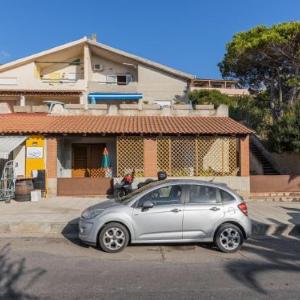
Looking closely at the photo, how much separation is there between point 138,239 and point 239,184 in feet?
33.2

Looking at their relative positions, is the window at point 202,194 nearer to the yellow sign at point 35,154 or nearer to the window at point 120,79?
the yellow sign at point 35,154

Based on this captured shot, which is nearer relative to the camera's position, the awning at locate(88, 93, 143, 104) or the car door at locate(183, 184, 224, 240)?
the car door at locate(183, 184, 224, 240)

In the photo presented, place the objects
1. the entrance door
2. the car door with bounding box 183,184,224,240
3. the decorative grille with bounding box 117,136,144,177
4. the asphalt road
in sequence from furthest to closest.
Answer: the entrance door, the decorative grille with bounding box 117,136,144,177, the car door with bounding box 183,184,224,240, the asphalt road

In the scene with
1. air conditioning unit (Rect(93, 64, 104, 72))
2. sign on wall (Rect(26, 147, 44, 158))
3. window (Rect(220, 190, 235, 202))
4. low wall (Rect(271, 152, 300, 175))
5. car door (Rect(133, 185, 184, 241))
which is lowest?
car door (Rect(133, 185, 184, 241))

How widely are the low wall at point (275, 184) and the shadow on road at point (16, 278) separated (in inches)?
494

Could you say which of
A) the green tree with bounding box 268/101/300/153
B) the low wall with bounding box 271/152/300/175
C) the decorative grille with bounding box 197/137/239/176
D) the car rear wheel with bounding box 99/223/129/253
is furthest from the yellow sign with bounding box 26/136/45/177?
the low wall with bounding box 271/152/300/175

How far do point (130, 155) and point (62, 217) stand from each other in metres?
6.39

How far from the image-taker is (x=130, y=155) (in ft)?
61.7

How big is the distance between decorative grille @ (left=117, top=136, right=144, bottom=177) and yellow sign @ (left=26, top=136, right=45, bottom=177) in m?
3.34

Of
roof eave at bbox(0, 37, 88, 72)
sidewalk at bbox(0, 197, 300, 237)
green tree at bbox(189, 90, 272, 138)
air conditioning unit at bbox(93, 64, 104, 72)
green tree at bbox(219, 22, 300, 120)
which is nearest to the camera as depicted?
sidewalk at bbox(0, 197, 300, 237)

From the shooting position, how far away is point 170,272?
7461 mm

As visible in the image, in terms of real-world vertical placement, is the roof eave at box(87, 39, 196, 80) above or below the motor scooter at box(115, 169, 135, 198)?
above

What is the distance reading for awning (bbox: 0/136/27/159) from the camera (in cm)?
1682

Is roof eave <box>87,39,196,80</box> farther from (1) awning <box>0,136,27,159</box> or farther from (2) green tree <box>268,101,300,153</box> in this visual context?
(1) awning <box>0,136,27,159</box>
